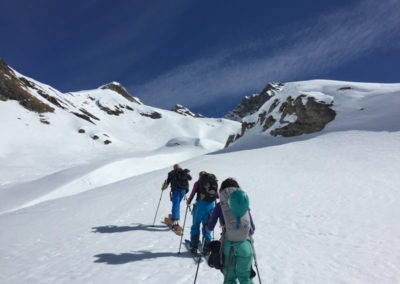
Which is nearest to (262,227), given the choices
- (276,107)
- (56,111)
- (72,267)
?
(72,267)

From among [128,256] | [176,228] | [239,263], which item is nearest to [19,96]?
[176,228]

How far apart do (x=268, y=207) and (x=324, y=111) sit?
24.6 meters

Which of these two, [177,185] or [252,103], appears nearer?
[177,185]

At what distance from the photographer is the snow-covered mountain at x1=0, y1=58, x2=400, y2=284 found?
259 inches

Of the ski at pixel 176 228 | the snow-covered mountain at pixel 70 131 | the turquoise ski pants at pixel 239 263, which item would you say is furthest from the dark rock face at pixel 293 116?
the turquoise ski pants at pixel 239 263

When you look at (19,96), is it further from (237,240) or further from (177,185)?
(237,240)

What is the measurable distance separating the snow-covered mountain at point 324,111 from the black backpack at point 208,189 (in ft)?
79.7

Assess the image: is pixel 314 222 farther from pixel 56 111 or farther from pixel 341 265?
pixel 56 111

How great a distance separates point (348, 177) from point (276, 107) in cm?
2448

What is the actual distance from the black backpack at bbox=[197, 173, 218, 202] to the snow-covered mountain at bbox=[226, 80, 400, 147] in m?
24.3

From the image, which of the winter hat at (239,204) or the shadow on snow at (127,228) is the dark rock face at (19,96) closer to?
the shadow on snow at (127,228)

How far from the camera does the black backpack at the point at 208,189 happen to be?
7172 millimetres

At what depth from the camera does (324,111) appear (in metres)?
33.8

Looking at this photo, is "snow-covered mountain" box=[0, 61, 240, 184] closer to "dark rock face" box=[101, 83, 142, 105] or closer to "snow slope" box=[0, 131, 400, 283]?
"snow slope" box=[0, 131, 400, 283]
